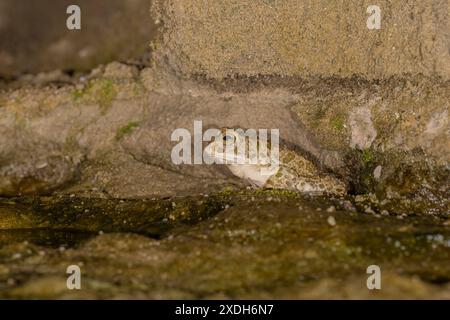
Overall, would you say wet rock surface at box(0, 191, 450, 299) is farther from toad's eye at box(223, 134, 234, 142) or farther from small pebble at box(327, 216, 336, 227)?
toad's eye at box(223, 134, 234, 142)

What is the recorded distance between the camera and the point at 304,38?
7.09 meters

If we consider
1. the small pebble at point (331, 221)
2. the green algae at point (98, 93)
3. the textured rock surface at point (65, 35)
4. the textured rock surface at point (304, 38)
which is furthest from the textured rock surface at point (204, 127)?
the small pebble at point (331, 221)

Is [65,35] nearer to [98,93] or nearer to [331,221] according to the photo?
[98,93]

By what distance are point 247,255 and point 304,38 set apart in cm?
348

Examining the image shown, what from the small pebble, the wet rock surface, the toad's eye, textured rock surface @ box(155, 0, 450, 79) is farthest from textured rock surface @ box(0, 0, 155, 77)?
the small pebble

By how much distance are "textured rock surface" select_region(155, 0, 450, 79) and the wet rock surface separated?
79.2 inches

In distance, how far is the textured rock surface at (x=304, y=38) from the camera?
6293 mm

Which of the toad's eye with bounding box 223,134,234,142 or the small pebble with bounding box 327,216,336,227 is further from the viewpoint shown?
the toad's eye with bounding box 223,134,234,142

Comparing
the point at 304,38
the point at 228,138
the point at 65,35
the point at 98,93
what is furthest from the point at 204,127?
the point at 65,35

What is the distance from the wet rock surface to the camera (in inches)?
160

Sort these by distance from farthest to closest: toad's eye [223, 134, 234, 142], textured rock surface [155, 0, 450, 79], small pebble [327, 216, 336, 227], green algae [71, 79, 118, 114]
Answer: green algae [71, 79, 118, 114] < toad's eye [223, 134, 234, 142] < textured rock surface [155, 0, 450, 79] < small pebble [327, 216, 336, 227]

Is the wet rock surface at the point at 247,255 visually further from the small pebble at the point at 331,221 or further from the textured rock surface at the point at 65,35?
the textured rock surface at the point at 65,35

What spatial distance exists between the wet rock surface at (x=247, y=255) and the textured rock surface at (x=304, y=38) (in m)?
2.01
